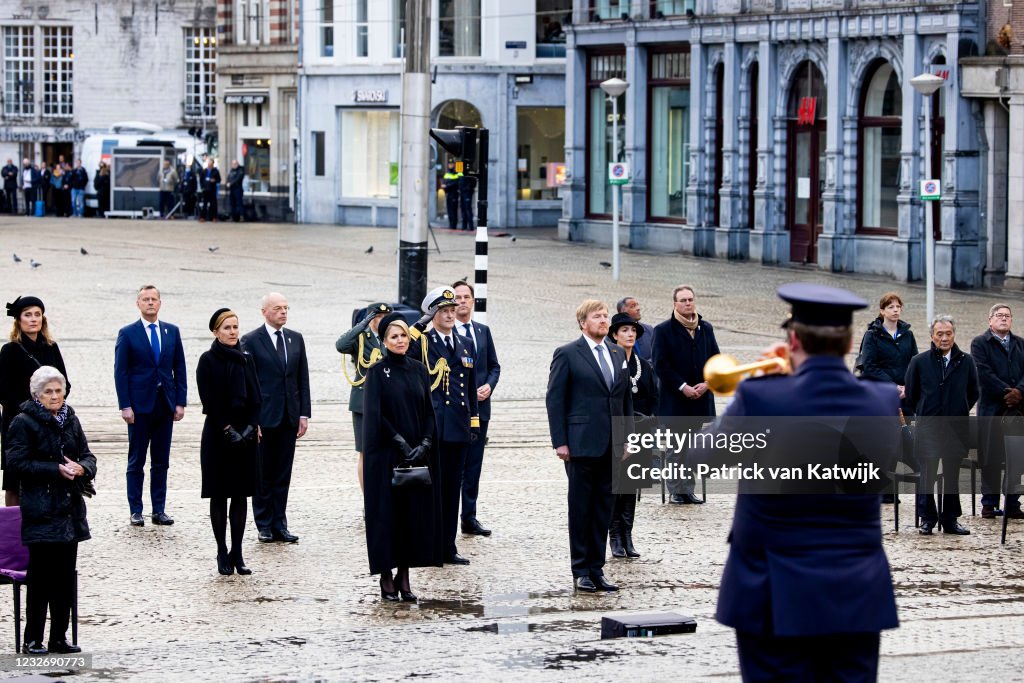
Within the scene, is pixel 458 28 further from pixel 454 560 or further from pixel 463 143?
pixel 454 560

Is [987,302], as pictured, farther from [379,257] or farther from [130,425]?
[130,425]

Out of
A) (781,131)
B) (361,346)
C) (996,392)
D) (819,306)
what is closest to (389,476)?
(361,346)

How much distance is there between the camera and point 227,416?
12688mm

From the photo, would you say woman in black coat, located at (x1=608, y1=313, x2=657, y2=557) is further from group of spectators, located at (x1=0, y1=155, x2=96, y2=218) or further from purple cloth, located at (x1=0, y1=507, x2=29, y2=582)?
group of spectators, located at (x1=0, y1=155, x2=96, y2=218)

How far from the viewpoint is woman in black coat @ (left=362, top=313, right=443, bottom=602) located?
11.5 meters

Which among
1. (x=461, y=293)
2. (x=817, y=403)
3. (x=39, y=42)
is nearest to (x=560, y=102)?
(x=39, y=42)

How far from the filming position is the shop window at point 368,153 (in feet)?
166

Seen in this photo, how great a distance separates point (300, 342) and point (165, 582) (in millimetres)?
2384

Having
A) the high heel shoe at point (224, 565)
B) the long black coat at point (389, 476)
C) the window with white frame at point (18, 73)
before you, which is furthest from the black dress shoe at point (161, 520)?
the window with white frame at point (18, 73)

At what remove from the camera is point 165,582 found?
11961 millimetres

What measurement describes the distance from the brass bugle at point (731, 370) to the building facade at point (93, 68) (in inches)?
2606

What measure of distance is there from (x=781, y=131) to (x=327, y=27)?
60.6 ft

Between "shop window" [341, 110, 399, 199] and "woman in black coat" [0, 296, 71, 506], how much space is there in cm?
3723

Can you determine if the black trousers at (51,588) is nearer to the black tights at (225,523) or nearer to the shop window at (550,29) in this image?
the black tights at (225,523)
